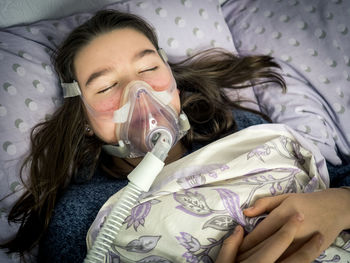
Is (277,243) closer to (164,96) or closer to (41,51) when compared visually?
(164,96)

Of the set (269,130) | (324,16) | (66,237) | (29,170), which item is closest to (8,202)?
(29,170)

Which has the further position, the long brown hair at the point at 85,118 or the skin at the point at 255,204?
the long brown hair at the point at 85,118

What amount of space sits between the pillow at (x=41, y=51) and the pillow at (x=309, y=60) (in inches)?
7.0

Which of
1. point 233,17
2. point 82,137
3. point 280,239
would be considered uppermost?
A: point 233,17

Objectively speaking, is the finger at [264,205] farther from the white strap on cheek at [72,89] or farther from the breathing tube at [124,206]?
the white strap on cheek at [72,89]

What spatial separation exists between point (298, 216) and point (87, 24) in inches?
37.5

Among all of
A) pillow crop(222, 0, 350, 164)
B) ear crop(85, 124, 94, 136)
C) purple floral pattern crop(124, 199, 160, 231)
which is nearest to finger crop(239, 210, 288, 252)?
purple floral pattern crop(124, 199, 160, 231)

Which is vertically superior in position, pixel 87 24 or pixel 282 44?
pixel 87 24

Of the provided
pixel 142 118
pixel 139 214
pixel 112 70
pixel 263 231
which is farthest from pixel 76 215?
pixel 263 231

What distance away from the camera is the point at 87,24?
46.3 inches

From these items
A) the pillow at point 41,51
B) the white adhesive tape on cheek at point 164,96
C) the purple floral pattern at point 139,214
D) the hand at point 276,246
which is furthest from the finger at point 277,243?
the pillow at point 41,51

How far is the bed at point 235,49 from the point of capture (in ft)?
3.90

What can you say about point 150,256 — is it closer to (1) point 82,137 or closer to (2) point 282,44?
(1) point 82,137

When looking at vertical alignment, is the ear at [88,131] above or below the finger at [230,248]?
above
